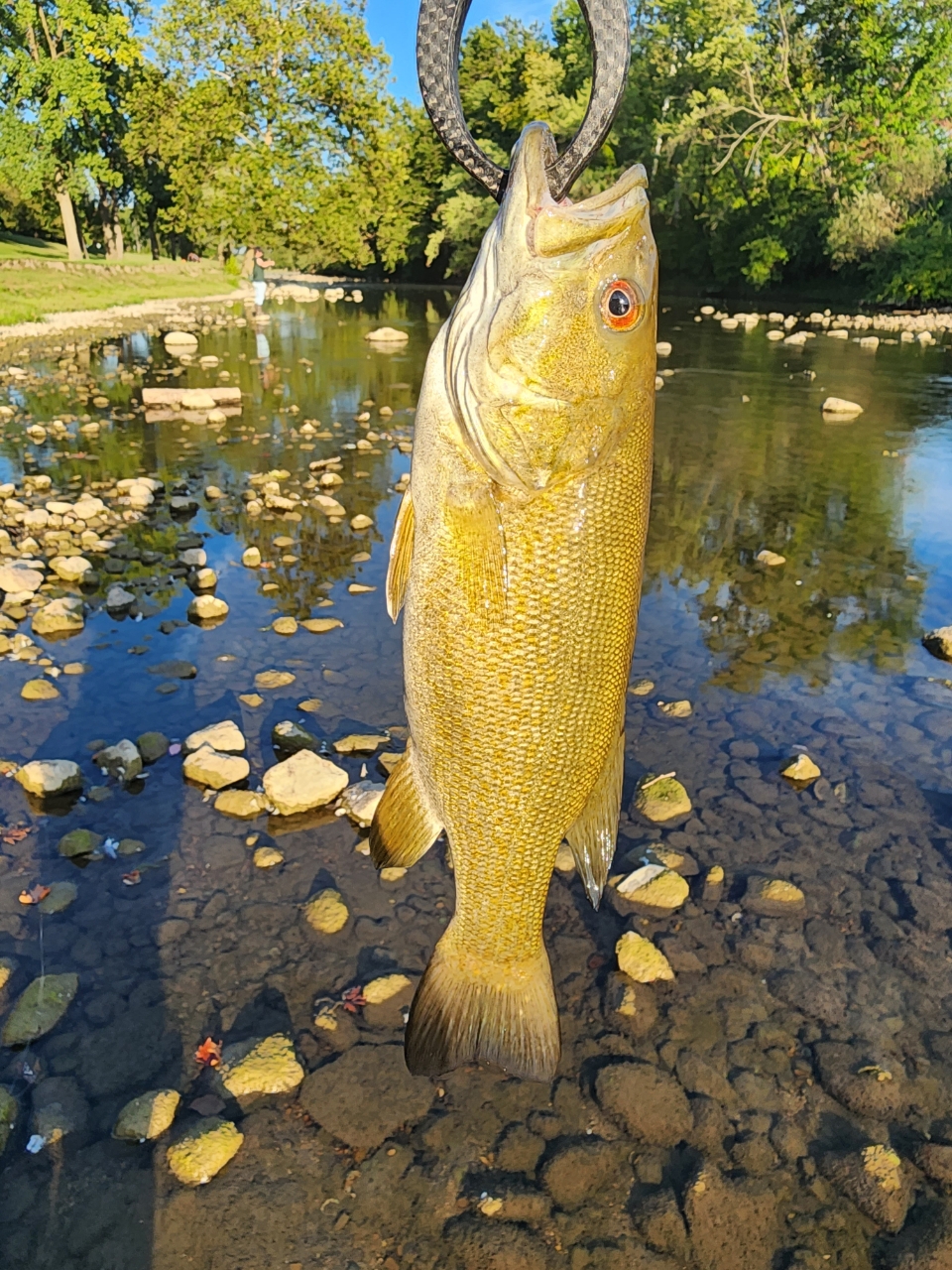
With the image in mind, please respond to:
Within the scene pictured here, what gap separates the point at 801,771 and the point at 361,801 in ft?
9.11

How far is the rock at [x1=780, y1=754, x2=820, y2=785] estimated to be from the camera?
5508 mm

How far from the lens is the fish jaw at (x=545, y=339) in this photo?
7.95 ft

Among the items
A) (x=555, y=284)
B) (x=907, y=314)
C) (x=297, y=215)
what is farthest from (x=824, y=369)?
(x=297, y=215)

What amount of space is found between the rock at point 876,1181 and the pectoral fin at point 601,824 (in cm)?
160

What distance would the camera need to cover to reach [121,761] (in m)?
5.26

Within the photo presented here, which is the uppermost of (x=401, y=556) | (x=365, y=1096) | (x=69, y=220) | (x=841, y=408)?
(x=69, y=220)

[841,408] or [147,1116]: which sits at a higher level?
[841,408]

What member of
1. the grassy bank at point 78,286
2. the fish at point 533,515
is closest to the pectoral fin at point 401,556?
the fish at point 533,515

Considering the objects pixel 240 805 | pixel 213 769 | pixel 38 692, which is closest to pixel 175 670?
pixel 38 692

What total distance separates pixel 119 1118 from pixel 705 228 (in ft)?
182

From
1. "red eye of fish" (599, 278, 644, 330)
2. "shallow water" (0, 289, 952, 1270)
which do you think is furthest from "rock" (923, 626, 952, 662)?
"red eye of fish" (599, 278, 644, 330)

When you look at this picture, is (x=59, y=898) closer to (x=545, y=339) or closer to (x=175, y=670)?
(x=175, y=670)

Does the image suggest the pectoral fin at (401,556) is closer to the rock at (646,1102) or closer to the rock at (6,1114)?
the rock at (646,1102)

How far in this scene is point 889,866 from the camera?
4809mm
